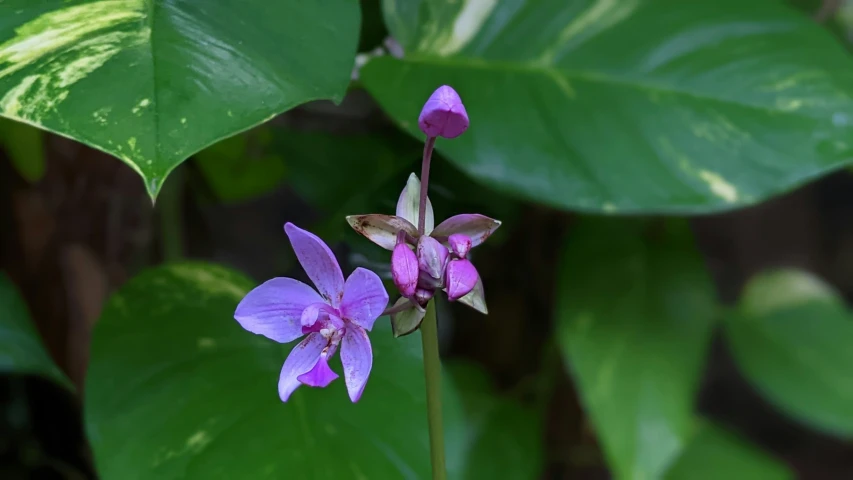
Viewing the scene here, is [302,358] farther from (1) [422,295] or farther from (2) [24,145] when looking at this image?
(2) [24,145]

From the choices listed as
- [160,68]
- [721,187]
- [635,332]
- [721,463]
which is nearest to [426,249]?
[160,68]

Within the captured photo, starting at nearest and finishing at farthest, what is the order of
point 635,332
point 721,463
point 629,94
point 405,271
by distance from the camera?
point 405,271, point 629,94, point 635,332, point 721,463

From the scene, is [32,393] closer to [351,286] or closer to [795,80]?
[351,286]

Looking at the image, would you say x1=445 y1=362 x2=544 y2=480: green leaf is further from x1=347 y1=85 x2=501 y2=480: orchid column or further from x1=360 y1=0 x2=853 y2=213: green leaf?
x1=347 y1=85 x2=501 y2=480: orchid column

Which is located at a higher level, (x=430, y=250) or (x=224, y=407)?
(x=430, y=250)

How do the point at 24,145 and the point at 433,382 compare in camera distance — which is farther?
the point at 24,145
